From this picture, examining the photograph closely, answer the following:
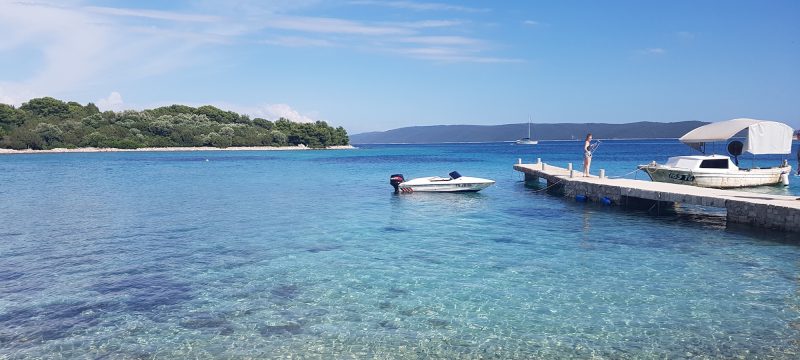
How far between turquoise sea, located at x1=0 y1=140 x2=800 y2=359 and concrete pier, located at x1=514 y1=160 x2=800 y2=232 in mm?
738

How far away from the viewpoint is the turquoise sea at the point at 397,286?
356 inches

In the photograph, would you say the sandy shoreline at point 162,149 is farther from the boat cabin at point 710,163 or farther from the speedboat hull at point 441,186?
the boat cabin at point 710,163

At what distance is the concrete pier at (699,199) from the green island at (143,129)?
4869 inches

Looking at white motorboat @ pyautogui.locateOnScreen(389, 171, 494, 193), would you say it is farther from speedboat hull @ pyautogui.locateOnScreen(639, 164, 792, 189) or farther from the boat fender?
the boat fender

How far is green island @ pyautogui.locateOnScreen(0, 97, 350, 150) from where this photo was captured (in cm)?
12081

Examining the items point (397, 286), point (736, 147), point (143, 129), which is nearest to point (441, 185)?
point (397, 286)

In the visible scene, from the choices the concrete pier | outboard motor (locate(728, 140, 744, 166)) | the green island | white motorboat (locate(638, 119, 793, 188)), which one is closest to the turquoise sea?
the concrete pier

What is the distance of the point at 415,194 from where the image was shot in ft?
102

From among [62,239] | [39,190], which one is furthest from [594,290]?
[39,190]

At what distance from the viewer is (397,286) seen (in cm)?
1236

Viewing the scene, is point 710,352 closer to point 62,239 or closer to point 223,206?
point 62,239

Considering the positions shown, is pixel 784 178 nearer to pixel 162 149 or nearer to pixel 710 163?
pixel 710 163

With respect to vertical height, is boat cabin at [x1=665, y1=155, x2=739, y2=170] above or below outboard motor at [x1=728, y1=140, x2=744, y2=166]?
below

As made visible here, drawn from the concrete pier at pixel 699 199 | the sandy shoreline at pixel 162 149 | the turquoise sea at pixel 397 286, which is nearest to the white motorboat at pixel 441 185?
the concrete pier at pixel 699 199
